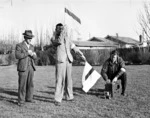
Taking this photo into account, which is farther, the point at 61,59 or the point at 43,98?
the point at 43,98

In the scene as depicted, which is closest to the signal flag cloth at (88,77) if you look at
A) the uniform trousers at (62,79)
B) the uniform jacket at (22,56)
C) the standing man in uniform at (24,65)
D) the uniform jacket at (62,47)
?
the uniform trousers at (62,79)

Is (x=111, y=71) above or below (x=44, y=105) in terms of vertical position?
above

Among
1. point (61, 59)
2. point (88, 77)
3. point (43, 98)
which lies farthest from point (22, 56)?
point (88, 77)

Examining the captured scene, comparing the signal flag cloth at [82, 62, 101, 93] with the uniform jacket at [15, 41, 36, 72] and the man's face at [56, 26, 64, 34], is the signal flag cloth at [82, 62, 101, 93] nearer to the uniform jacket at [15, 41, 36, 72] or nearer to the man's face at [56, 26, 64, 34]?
the man's face at [56, 26, 64, 34]

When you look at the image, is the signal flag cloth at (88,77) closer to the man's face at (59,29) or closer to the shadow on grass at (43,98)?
the shadow on grass at (43,98)

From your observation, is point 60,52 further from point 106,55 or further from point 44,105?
point 106,55

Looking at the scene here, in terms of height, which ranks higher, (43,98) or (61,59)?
(61,59)

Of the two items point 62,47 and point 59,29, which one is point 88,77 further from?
point 59,29

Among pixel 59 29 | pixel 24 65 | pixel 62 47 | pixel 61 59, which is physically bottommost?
pixel 24 65

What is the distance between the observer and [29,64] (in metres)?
5.89

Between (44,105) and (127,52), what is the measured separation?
23428mm

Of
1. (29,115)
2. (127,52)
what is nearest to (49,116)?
(29,115)

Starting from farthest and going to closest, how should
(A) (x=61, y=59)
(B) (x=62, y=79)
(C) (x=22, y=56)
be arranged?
1. (B) (x=62, y=79)
2. (A) (x=61, y=59)
3. (C) (x=22, y=56)

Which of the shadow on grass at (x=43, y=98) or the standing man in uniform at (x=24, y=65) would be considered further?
the shadow on grass at (x=43, y=98)
